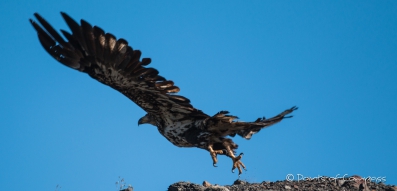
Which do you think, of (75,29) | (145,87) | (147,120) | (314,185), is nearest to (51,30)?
(75,29)

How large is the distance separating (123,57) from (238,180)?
10.6 feet

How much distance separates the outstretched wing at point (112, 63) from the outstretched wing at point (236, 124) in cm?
25

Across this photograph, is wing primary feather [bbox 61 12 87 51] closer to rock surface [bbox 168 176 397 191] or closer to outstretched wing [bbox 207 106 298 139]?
outstretched wing [bbox 207 106 298 139]

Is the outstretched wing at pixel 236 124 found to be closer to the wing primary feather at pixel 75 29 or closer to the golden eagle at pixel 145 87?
the golden eagle at pixel 145 87

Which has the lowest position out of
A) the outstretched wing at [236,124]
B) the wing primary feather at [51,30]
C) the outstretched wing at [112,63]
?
the outstretched wing at [236,124]

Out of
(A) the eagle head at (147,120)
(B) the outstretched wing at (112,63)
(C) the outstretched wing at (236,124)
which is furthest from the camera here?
(A) the eagle head at (147,120)

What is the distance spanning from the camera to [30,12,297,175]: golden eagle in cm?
826

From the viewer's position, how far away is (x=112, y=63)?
8.39 m

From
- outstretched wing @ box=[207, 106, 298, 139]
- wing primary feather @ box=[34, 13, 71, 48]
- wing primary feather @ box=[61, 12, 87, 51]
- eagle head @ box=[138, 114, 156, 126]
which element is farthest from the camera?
eagle head @ box=[138, 114, 156, 126]

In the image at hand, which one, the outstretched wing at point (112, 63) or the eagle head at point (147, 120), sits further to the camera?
the eagle head at point (147, 120)

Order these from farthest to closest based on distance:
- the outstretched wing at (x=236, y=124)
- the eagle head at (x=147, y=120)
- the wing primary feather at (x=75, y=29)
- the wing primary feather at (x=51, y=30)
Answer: the eagle head at (x=147, y=120) < the outstretched wing at (x=236, y=124) < the wing primary feather at (x=51, y=30) < the wing primary feather at (x=75, y=29)

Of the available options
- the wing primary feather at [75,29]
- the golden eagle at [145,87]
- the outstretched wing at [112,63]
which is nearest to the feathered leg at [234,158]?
the golden eagle at [145,87]

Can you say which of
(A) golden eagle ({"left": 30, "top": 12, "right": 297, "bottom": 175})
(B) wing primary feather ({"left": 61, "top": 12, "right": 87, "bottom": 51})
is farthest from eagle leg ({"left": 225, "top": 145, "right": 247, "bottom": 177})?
(B) wing primary feather ({"left": 61, "top": 12, "right": 87, "bottom": 51})

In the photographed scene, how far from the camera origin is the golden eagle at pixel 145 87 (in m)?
8.26
